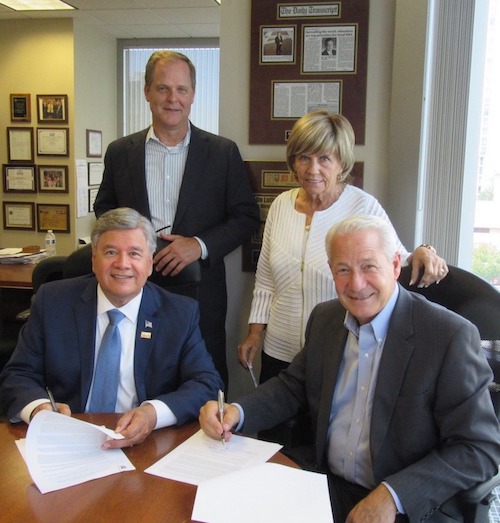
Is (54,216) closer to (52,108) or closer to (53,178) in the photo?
(53,178)

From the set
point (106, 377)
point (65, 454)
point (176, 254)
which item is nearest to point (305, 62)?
point (176, 254)

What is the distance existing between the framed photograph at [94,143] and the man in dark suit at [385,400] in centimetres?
505

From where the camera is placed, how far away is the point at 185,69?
8.28ft

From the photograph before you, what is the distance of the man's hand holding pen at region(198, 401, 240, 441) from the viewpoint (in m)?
1.47

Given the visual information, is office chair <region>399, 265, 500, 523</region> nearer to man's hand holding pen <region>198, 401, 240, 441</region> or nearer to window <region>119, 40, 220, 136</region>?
man's hand holding pen <region>198, 401, 240, 441</region>

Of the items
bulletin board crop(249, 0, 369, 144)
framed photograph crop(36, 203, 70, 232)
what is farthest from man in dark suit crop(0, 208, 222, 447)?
framed photograph crop(36, 203, 70, 232)

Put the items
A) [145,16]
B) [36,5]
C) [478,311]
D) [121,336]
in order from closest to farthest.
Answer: [478,311]
[121,336]
[36,5]
[145,16]

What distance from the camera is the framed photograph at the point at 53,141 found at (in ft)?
19.5

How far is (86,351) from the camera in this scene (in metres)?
1.78

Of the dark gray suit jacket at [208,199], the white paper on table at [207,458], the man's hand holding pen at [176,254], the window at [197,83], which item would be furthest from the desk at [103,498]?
the window at [197,83]

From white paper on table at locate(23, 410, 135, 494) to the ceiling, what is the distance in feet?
15.2

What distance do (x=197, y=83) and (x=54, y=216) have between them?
7.40ft

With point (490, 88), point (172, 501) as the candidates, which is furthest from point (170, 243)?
point (490, 88)

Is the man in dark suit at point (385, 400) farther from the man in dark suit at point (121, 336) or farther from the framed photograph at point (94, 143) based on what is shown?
the framed photograph at point (94, 143)
